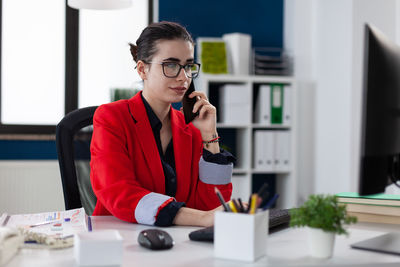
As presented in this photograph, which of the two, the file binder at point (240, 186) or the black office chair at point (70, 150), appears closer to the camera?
the black office chair at point (70, 150)

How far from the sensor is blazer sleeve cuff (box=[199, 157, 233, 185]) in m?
1.51

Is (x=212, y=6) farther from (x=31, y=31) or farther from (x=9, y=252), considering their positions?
(x=9, y=252)

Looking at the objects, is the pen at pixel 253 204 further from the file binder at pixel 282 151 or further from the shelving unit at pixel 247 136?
the file binder at pixel 282 151

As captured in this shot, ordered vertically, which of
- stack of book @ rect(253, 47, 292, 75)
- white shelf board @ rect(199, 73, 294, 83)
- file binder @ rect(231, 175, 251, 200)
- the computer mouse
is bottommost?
file binder @ rect(231, 175, 251, 200)

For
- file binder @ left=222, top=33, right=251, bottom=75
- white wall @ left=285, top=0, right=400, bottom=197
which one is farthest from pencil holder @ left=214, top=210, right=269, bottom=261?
file binder @ left=222, top=33, right=251, bottom=75

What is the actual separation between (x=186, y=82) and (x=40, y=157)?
2.39 meters

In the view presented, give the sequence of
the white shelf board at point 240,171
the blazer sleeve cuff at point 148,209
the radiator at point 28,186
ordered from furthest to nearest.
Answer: the white shelf board at point 240,171, the radiator at point 28,186, the blazer sleeve cuff at point 148,209

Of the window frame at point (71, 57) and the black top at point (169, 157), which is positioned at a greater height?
the window frame at point (71, 57)

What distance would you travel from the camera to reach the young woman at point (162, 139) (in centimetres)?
140

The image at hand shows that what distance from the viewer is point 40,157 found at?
141 inches

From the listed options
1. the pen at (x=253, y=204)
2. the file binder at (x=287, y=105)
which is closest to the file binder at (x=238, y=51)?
the file binder at (x=287, y=105)

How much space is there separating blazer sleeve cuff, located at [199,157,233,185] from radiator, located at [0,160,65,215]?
212 centimetres

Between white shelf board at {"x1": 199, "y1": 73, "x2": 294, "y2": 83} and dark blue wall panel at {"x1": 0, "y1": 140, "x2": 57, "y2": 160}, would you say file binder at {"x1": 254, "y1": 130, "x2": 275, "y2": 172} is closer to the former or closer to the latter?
white shelf board at {"x1": 199, "y1": 73, "x2": 294, "y2": 83}

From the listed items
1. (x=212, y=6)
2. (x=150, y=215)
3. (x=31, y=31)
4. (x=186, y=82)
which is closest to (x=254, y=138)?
(x=212, y=6)
